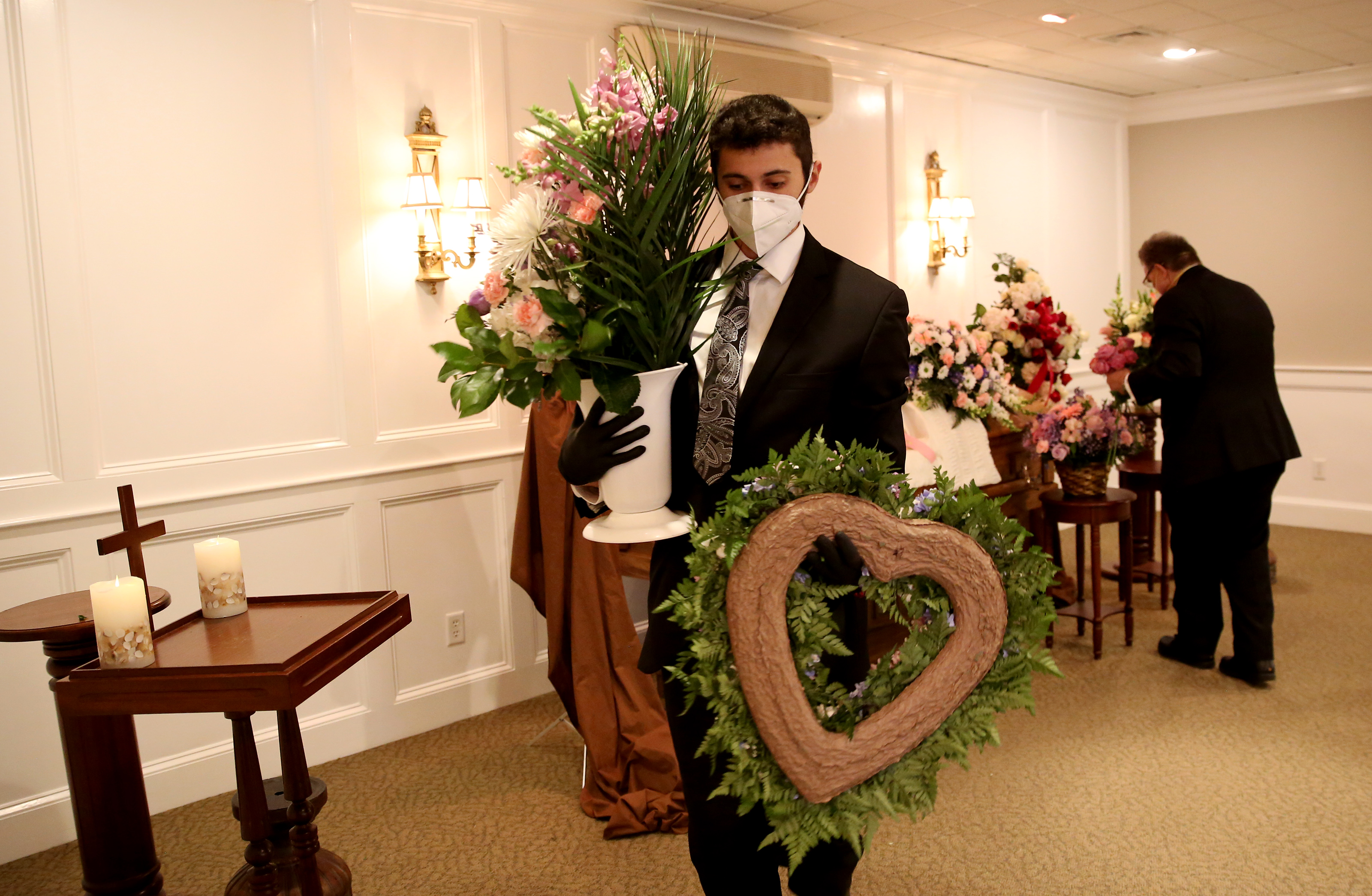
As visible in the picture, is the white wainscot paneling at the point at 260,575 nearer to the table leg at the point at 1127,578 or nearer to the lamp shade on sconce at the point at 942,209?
the table leg at the point at 1127,578

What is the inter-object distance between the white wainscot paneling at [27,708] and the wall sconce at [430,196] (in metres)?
1.52

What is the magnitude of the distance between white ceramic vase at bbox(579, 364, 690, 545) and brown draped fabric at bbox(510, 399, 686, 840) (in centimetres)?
172

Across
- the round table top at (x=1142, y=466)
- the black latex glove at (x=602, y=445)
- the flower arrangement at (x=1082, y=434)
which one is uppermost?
the black latex glove at (x=602, y=445)

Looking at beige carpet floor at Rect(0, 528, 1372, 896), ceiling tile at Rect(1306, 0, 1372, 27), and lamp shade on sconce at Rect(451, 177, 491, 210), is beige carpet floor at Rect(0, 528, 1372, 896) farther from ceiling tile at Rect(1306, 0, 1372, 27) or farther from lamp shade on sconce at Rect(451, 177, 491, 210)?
ceiling tile at Rect(1306, 0, 1372, 27)

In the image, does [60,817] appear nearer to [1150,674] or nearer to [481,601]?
[481,601]

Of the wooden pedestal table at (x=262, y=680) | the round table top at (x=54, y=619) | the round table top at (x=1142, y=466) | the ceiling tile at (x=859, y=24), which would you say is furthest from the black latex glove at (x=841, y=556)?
the ceiling tile at (x=859, y=24)

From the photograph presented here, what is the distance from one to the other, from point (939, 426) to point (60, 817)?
10.8 ft

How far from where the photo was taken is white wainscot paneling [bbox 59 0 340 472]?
122 inches

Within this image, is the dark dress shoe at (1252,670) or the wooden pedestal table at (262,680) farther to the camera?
the dark dress shoe at (1252,670)

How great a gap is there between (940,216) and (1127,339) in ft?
4.95

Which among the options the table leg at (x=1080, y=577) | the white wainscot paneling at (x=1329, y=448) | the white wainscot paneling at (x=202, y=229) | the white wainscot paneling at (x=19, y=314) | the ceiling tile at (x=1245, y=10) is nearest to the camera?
the white wainscot paneling at (x=19, y=314)

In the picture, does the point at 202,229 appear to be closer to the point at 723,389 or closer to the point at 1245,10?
the point at 723,389

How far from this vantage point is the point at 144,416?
3.21 m

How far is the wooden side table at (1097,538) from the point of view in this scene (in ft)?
14.1
